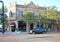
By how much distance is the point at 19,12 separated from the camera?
63.5 meters

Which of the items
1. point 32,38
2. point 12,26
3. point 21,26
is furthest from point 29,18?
point 32,38

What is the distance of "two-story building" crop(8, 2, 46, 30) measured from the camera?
63531 mm

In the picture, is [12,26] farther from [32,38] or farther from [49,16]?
[32,38]

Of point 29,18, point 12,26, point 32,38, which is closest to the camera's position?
point 32,38

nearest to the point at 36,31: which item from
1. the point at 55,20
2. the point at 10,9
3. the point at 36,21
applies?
the point at 36,21

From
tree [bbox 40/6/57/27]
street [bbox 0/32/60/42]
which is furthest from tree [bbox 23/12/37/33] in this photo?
street [bbox 0/32/60/42]

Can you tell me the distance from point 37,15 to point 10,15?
844 cm

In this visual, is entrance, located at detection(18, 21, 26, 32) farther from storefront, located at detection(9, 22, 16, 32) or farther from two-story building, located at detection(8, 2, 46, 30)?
storefront, located at detection(9, 22, 16, 32)

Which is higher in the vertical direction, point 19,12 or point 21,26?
point 19,12

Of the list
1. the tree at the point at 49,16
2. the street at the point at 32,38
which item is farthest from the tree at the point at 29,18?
the street at the point at 32,38

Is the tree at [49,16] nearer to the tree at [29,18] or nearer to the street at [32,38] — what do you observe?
the tree at [29,18]

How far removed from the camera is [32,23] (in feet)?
204

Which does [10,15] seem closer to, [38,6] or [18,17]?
[18,17]

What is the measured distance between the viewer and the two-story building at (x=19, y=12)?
63.5m
